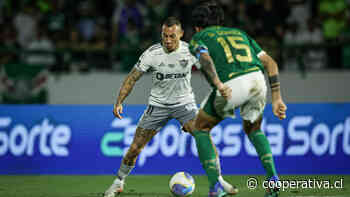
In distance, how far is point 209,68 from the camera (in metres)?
7.13

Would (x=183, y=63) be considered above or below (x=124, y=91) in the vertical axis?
above

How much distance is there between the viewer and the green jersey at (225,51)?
7.24m

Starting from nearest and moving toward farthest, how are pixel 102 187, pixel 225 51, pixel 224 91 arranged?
1. pixel 224 91
2. pixel 225 51
3. pixel 102 187

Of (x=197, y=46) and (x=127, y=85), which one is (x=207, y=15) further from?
(x=127, y=85)

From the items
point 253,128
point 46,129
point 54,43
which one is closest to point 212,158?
point 253,128

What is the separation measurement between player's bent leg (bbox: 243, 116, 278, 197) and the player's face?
187 cm

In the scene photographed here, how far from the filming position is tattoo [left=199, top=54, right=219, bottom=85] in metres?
7.09

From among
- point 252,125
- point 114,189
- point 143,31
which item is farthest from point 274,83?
point 143,31

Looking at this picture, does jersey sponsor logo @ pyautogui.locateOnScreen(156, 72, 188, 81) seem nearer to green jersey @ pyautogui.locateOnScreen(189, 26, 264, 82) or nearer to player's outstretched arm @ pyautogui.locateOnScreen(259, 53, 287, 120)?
green jersey @ pyautogui.locateOnScreen(189, 26, 264, 82)

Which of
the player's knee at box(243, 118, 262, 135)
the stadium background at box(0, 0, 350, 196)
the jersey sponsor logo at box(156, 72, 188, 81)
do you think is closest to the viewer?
the player's knee at box(243, 118, 262, 135)

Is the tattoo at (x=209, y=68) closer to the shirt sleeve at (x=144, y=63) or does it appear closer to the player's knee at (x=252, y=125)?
the player's knee at (x=252, y=125)

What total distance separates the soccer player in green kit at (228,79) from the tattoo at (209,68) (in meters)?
0.01

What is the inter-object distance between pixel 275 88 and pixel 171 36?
2061 millimetres

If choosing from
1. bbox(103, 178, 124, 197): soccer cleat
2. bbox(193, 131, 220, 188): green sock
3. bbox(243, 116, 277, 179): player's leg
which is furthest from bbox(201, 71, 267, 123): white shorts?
bbox(103, 178, 124, 197): soccer cleat
